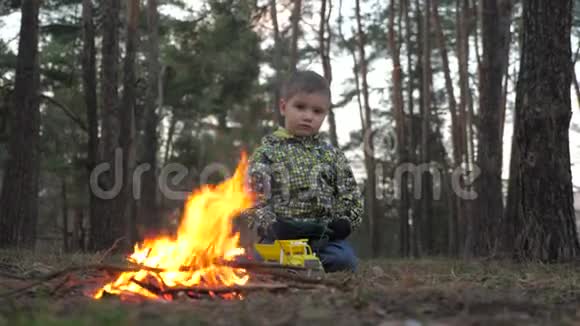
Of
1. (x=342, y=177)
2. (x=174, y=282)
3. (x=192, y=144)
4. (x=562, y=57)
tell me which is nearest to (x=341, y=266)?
(x=342, y=177)

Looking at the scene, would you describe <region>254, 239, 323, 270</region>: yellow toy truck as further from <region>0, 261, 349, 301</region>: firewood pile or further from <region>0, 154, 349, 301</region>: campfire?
<region>0, 261, 349, 301</region>: firewood pile

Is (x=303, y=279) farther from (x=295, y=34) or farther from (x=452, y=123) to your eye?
(x=452, y=123)

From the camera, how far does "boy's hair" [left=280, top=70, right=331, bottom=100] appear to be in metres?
5.27

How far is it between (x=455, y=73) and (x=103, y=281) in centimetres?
2638

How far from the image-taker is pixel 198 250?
403cm

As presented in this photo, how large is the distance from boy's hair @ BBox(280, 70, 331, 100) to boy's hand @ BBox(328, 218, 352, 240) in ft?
3.07

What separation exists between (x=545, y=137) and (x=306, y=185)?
234cm

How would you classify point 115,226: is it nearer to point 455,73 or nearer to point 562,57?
point 562,57

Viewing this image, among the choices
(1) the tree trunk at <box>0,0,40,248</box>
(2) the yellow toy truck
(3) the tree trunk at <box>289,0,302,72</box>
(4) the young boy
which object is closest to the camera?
(2) the yellow toy truck

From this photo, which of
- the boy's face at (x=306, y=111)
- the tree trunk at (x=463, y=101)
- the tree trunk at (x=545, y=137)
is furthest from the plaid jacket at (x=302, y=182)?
the tree trunk at (x=463, y=101)

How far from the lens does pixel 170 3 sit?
2545cm

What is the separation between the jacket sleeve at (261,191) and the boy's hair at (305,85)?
503mm

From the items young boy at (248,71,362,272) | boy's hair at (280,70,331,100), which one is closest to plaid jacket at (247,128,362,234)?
young boy at (248,71,362,272)

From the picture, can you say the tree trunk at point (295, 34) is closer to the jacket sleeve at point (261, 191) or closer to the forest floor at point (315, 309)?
the jacket sleeve at point (261, 191)
